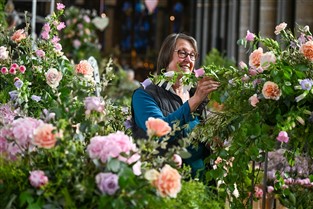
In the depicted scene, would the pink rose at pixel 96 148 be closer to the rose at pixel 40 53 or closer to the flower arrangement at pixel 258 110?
the flower arrangement at pixel 258 110

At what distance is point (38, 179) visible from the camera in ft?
8.30

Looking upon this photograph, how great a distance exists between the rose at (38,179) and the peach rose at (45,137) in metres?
0.08

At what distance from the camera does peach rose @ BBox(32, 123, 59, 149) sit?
2.54 meters

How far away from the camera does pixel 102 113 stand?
2.80 meters

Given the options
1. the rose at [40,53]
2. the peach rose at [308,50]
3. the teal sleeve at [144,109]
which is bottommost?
the teal sleeve at [144,109]

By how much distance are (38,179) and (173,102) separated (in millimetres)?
1750

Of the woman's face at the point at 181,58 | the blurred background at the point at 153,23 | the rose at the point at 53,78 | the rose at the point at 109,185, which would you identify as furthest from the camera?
the blurred background at the point at 153,23

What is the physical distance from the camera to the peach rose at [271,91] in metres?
3.19

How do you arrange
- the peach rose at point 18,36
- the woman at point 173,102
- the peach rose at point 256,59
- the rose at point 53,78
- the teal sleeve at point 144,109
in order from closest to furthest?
the rose at point 53,78 → the peach rose at point 256,59 → the woman at point 173,102 → the teal sleeve at point 144,109 → the peach rose at point 18,36

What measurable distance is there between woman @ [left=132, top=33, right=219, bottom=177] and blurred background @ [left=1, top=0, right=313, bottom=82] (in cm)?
288

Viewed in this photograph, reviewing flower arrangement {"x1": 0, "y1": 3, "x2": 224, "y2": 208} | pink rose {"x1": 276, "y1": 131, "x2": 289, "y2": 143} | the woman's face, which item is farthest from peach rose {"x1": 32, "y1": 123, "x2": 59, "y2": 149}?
the woman's face

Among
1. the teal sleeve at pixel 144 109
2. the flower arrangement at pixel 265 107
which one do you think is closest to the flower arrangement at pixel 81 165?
the flower arrangement at pixel 265 107

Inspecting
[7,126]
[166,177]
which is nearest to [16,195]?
[7,126]

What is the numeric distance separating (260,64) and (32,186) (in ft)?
3.67
